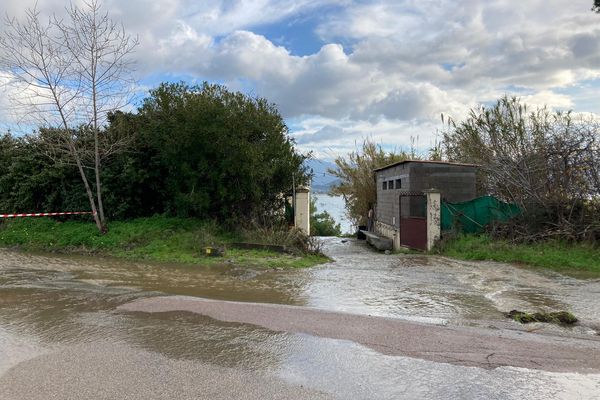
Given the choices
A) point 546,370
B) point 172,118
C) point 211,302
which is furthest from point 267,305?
point 172,118

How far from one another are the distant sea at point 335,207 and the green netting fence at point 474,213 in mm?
15574

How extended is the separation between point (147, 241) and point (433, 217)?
9.96 metres

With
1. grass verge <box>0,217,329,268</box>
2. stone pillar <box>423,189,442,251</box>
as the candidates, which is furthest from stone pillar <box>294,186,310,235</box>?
stone pillar <box>423,189,442,251</box>

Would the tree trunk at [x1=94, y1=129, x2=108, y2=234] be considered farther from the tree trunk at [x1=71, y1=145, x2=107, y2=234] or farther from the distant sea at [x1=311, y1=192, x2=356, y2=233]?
the distant sea at [x1=311, y1=192, x2=356, y2=233]

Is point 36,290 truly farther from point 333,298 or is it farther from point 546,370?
point 546,370

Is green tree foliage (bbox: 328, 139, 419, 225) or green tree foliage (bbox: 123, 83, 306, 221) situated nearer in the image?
green tree foliage (bbox: 123, 83, 306, 221)

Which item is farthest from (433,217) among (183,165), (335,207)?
(335,207)

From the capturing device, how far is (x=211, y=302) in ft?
28.0

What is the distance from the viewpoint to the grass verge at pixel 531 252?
12609mm

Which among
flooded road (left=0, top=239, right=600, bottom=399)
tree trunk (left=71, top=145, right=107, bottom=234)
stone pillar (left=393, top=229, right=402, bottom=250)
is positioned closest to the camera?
flooded road (left=0, top=239, right=600, bottom=399)

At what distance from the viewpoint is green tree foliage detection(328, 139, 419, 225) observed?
29.4 meters

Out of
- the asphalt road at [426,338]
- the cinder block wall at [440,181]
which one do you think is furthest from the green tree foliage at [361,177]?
the asphalt road at [426,338]

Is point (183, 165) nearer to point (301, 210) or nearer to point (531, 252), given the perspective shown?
point (301, 210)

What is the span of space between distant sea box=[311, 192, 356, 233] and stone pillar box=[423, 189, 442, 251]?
15655 mm
